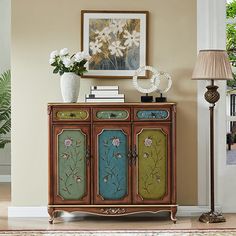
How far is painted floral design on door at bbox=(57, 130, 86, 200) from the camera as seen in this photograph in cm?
546

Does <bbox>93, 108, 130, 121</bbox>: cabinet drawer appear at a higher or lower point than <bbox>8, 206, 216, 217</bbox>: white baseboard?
higher

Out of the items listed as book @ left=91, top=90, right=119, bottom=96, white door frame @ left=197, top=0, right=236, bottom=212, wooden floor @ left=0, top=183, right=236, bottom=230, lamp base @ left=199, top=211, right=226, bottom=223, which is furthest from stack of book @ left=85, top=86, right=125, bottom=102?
lamp base @ left=199, top=211, right=226, bottom=223

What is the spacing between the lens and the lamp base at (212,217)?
5.58m

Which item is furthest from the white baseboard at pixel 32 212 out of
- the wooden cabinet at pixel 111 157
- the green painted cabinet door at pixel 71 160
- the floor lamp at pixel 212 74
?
the green painted cabinet door at pixel 71 160

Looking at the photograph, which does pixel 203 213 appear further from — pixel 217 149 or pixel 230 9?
pixel 230 9

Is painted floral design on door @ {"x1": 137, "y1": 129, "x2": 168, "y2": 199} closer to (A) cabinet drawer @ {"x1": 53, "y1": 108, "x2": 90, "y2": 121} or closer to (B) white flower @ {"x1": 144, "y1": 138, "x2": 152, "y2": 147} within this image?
(B) white flower @ {"x1": 144, "y1": 138, "x2": 152, "y2": 147}

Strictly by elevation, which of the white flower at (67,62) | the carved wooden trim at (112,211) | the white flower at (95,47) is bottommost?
the carved wooden trim at (112,211)

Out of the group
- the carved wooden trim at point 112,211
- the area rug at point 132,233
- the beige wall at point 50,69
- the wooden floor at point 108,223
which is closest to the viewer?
the area rug at point 132,233

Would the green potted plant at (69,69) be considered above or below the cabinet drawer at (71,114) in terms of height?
above

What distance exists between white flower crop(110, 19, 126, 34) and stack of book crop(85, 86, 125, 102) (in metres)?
0.55

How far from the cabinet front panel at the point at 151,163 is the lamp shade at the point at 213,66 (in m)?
0.55

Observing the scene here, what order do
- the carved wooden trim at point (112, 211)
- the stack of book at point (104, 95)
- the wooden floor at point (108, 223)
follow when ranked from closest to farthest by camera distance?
1. the wooden floor at point (108, 223)
2. the carved wooden trim at point (112, 211)
3. the stack of book at point (104, 95)

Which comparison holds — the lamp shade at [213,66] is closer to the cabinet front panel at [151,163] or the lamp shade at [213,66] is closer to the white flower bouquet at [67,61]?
the cabinet front panel at [151,163]

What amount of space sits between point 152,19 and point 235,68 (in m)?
0.91
